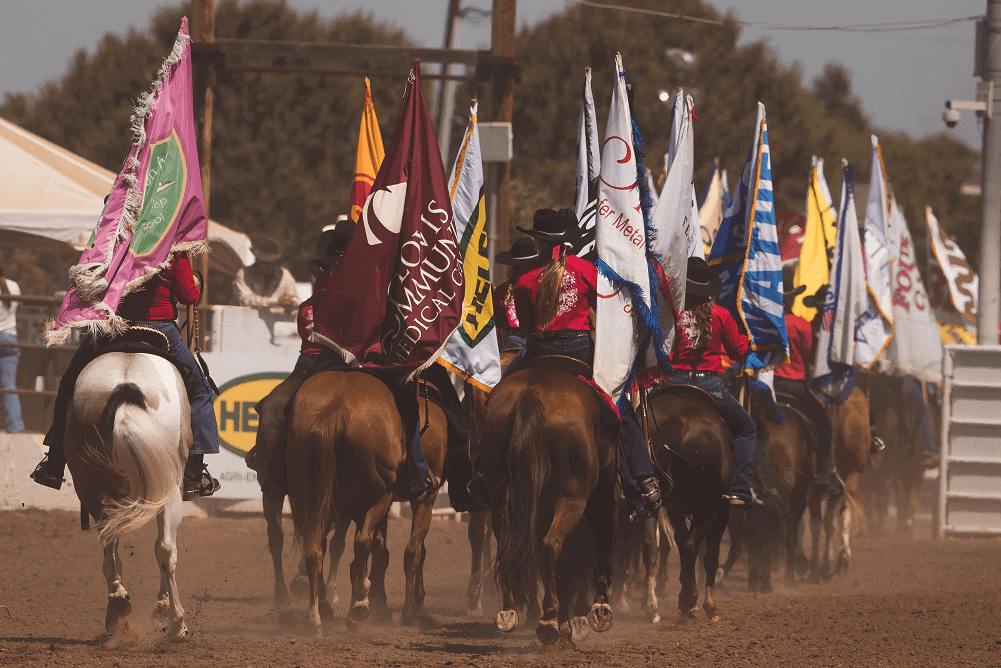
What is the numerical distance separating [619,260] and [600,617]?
2124 millimetres

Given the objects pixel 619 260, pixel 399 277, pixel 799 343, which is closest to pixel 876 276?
pixel 799 343

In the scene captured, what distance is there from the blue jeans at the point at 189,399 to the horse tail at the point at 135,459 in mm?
363

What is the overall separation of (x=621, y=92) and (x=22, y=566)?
20.7ft

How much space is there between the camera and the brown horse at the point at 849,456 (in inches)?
467

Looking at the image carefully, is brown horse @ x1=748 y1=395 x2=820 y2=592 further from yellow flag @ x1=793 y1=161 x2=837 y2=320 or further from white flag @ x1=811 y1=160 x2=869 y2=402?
yellow flag @ x1=793 y1=161 x2=837 y2=320

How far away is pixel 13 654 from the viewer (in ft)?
21.9

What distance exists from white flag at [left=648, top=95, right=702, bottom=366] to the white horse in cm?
305

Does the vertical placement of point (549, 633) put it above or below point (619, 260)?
below

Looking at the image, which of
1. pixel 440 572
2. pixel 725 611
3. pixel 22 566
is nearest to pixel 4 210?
A: pixel 22 566

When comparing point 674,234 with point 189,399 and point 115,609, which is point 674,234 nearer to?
point 189,399

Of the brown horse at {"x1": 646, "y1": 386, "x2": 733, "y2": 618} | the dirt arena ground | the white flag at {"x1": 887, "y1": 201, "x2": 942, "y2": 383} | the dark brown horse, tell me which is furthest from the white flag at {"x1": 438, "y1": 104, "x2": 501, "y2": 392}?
the white flag at {"x1": 887, "y1": 201, "x2": 942, "y2": 383}

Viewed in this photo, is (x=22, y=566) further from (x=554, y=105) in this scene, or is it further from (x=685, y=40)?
(x=685, y=40)

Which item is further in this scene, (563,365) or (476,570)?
(476,570)

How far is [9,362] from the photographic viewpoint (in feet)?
44.8
